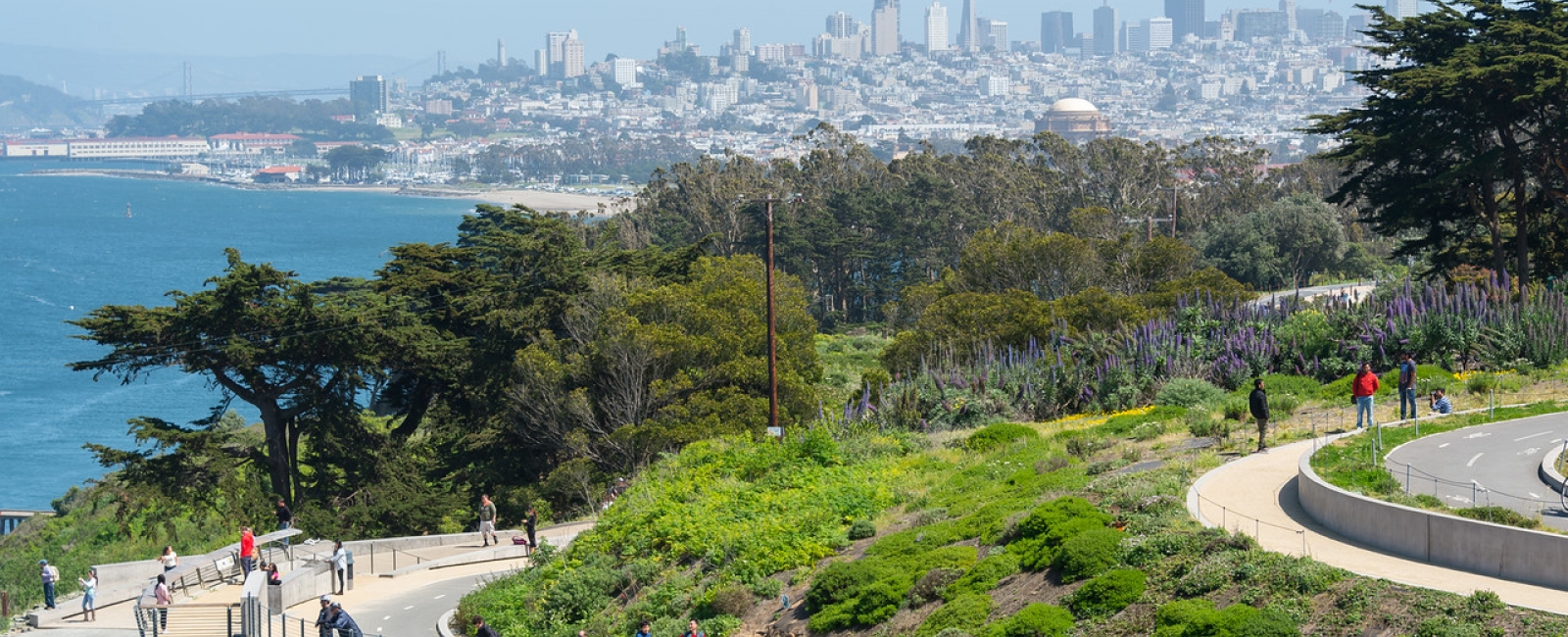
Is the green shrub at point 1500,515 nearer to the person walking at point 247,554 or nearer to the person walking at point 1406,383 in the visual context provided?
the person walking at point 1406,383

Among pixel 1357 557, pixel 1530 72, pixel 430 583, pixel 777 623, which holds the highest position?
pixel 1530 72

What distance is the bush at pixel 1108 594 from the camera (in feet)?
52.3

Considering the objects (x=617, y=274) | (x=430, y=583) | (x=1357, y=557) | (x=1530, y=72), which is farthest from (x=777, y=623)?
(x=617, y=274)

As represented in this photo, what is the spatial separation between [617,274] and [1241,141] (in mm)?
71926

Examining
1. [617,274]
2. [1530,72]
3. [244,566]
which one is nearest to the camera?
[244,566]

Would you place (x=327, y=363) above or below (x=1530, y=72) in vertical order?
below

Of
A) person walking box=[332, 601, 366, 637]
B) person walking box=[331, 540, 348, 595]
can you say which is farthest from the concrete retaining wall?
person walking box=[331, 540, 348, 595]

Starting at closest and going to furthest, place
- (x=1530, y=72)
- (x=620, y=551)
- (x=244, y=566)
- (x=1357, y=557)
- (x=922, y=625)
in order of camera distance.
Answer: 1. (x=1357, y=557)
2. (x=922, y=625)
3. (x=620, y=551)
4. (x=244, y=566)
5. (x=1530, y=72)

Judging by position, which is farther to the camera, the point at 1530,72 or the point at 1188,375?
the point at 1530,72

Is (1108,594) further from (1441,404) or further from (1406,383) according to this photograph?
(1441,404)

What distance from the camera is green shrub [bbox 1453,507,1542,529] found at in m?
15.3

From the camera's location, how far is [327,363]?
41.7 meters

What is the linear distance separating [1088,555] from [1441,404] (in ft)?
25.1

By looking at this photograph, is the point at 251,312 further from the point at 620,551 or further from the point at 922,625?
the point at 922,625
